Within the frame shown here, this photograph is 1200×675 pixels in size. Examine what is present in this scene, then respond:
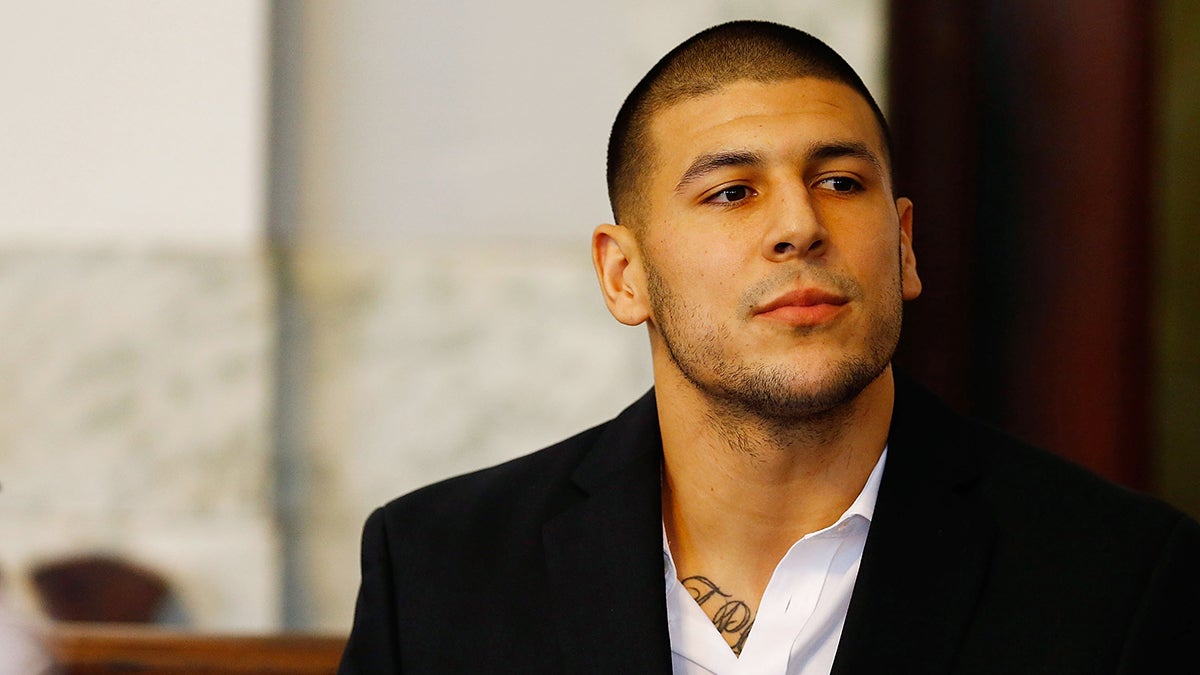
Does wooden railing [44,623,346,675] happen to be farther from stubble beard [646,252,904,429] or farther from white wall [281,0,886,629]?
stubble beard [646,252,904,429]

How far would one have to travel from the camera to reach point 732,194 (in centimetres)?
161

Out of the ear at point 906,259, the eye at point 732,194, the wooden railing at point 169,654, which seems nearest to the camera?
the eye at point 732,194

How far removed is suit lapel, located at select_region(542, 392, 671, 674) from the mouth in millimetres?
347

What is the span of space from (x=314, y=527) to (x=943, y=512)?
4.32 feet

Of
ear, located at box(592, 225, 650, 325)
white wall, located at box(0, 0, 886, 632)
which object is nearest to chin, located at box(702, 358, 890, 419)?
ear, located at box(592, 225, 650, 325)

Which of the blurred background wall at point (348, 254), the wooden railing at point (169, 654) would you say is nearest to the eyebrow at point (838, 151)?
the blurred background wall at point (348, 254)

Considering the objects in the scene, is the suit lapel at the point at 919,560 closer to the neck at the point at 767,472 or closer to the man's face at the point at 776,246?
the neck at the point at 767,472

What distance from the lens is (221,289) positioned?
246 cm

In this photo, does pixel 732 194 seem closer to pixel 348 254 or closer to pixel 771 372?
pixel 771 372

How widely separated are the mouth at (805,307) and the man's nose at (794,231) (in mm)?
49

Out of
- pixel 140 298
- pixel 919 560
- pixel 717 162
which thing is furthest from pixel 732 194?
pixel 140 298

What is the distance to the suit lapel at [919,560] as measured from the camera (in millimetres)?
1495

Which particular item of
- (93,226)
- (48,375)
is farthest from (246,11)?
(48,375)

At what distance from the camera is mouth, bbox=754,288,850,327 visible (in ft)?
4.94
